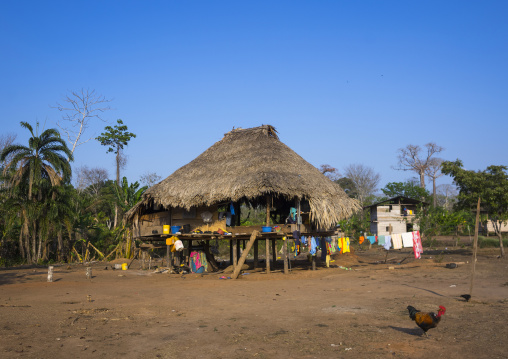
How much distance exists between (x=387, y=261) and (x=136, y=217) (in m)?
11.2

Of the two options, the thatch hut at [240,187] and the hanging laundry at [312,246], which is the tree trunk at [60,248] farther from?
the hanging laundry at [312,246]

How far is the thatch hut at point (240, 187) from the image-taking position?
15578mm

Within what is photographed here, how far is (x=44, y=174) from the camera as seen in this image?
74.0ft

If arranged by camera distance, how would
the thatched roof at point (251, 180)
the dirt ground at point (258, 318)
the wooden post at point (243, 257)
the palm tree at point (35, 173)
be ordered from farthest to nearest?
the palm tree at point (35, 173), the thatched roof at point (251, 180), the wooden post at point (243, 257), the dirt ground at point (258, 318)

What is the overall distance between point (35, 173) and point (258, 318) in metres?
17.3

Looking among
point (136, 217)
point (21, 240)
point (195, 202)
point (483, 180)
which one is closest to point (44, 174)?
point (21, 240)

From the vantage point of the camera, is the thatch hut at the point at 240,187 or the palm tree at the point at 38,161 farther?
the palm tree at the point at 38,161

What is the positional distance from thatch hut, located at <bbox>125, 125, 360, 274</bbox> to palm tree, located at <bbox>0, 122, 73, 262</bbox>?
574cm

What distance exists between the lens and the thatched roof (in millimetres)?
15516

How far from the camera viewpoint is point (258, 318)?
27.3 feet

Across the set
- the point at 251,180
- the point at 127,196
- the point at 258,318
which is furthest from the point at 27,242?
the point at 258,318

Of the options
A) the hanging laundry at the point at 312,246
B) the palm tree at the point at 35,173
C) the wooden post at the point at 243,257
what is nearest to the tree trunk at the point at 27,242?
the palm tree at the point at 35,173

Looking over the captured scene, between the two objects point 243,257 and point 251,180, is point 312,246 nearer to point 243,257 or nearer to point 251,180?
point 243,257

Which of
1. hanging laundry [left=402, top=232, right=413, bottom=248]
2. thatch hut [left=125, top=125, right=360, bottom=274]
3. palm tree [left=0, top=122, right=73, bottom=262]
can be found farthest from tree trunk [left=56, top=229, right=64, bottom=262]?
hanging laundry [left=402, top=232, right=413, bottom=248]
